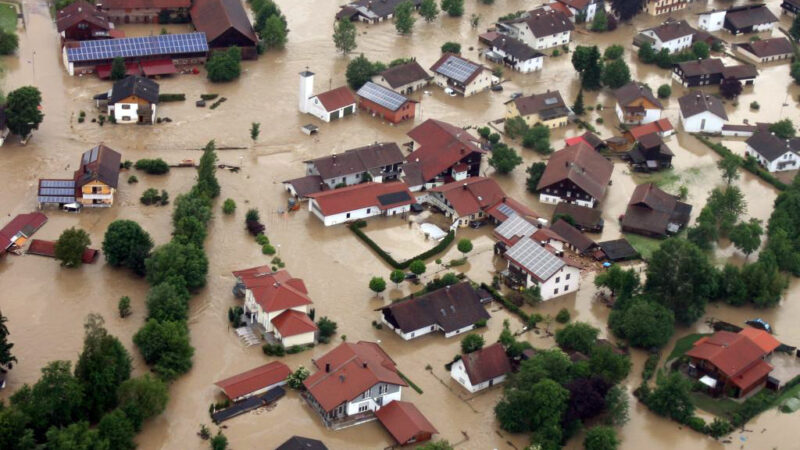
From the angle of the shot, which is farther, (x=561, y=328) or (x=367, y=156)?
(x=367, y=156)

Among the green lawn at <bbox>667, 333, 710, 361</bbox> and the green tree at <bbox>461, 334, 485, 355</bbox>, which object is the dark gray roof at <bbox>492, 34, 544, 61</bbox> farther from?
the green tree at <bbox>461, 334, 485, 355</bbox>

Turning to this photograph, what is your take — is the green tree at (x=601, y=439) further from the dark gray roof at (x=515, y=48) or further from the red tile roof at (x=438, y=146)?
the dark gray roof at (x=515, y=48)

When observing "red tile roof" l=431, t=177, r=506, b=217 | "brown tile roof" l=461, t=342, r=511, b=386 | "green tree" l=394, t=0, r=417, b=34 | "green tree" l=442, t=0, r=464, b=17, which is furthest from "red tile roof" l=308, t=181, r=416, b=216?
"green tree" l=442, t=0, r=464, b=17

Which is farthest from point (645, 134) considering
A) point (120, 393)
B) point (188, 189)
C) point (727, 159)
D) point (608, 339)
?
point (120, 393)

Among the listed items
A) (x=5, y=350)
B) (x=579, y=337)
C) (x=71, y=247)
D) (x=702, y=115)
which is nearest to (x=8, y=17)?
(x=71, y=247)

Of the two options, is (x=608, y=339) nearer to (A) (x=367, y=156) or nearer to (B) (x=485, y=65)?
(A) (x=367, y=156)

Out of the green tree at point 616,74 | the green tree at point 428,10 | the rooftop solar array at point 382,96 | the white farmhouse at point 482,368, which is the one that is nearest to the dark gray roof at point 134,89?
the rooftop solar array at point 382,96

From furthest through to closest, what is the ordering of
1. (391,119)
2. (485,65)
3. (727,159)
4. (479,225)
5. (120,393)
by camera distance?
(485,65)
(391,119)
(727,159)
(479,225)
(120,393)
